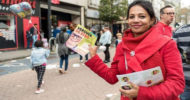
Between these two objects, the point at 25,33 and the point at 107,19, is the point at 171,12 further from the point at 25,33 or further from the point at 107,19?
the point at 107,19

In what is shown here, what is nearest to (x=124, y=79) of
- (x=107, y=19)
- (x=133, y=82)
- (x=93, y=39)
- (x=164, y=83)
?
(x=133, y=82)

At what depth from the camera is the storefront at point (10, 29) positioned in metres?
13.7

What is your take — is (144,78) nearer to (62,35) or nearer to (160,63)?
(160,63)

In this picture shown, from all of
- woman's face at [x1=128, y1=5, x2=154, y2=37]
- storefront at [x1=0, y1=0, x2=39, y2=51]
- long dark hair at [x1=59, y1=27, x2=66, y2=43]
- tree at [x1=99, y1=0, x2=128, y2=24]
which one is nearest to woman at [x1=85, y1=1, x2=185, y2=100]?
woman's face at [x1=128, y1=5, x2=154, y2=37]

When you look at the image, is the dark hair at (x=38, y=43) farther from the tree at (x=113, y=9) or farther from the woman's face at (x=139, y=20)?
the tree at (x=113, y=9)

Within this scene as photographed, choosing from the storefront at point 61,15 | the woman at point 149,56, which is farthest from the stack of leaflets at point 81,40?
the storefront at point 61,15

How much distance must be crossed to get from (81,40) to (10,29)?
44.2ft

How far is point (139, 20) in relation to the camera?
1.60m

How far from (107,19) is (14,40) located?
12.5 m

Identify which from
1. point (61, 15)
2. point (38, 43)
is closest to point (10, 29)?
point (61, 15)

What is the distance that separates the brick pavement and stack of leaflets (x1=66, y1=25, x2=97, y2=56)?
2.53 meters

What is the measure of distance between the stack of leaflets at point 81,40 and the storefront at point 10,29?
12727mm

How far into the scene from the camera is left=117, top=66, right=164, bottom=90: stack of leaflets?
142 cm

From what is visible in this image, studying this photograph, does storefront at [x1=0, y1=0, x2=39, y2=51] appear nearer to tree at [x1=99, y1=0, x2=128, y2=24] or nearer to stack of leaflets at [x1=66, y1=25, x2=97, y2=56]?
tree at [x1=99, y1=0, x2=128, y2=24]
